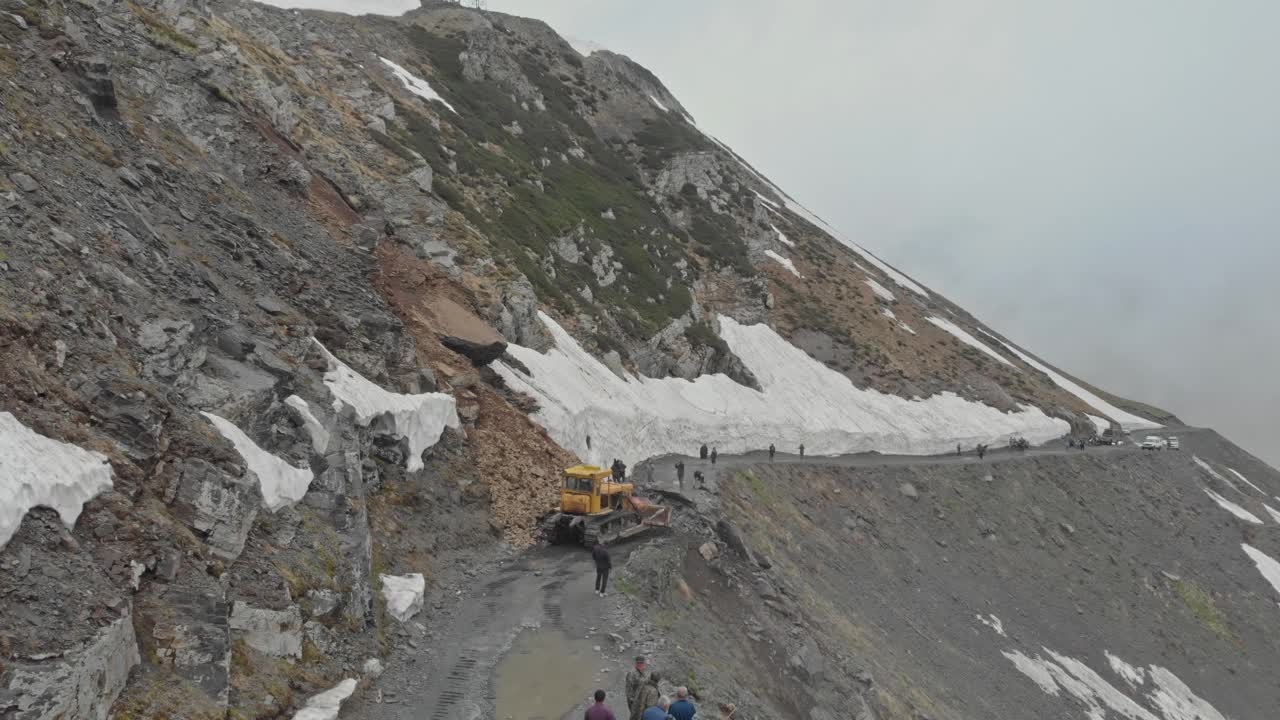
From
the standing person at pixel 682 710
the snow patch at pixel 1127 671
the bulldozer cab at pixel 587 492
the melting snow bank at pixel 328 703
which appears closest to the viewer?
the melting snow bank at pixel 328 703

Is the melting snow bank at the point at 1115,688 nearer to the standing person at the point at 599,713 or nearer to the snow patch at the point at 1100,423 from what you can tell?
the standing person at the point at 599,713

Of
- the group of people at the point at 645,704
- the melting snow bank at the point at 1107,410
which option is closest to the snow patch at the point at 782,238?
the melting snow bank at the point at 1107,410

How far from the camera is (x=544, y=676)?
13156 mm

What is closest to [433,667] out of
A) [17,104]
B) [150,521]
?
[150,521]

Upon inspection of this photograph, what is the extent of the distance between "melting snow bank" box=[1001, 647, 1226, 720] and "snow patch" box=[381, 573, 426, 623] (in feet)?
89.6

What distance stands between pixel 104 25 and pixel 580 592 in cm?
2094

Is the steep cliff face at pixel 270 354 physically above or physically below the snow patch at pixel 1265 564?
below

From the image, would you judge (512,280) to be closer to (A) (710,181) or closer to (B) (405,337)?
(B) (405,337)

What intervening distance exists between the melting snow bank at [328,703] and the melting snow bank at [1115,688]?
1173 inches

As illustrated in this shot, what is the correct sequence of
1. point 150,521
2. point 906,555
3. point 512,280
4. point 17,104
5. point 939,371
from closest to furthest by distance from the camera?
point 150,521, point 17,104, point 512,280, point 906,555, point 939,371

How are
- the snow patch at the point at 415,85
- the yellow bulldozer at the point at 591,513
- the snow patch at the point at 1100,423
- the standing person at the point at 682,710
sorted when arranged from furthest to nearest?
the snow patch at the point at 1100,423 < the snow patch at the point at 415,85 < the yellow bulldozer at the point at 591,513 < the standing person at the point at 682,710

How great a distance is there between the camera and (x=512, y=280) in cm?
3347

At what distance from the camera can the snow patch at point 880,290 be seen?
84725mm

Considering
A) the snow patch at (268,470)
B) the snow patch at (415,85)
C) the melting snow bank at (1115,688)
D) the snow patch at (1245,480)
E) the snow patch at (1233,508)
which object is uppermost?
the snow patch at (1245,480)
